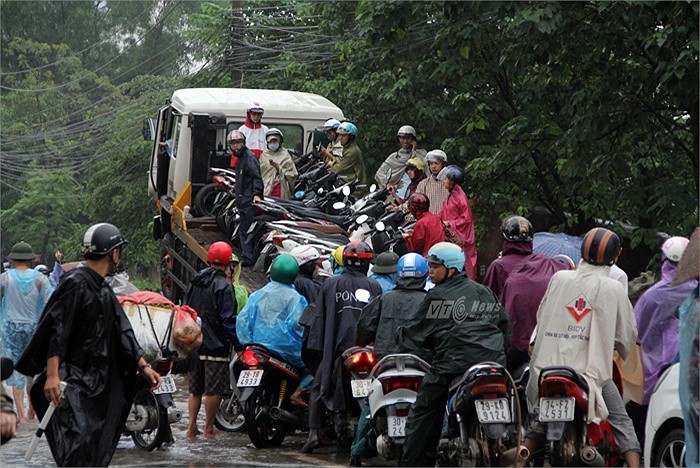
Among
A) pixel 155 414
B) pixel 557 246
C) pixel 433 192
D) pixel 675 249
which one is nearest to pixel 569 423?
pixel 675 249

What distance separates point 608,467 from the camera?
941 centimetres

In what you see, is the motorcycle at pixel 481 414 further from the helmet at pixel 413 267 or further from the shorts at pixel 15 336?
the shorts at pixel 15 336

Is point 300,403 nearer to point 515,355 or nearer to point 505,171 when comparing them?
point 515,355

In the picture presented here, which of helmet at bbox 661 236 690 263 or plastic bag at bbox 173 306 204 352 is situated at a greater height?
helmet at bbox 661 236 690 263

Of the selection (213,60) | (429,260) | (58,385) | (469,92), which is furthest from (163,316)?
(213,60)

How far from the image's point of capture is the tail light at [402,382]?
32.8 feet

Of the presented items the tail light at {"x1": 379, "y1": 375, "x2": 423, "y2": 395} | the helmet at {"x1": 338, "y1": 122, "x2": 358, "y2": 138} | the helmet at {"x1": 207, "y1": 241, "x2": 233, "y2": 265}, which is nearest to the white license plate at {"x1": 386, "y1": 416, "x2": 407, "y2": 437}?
the tail light at {"x1": 379, "y1": 375, "x2": 423, "y2": 395}

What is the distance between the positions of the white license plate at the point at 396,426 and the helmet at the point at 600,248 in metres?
1.71

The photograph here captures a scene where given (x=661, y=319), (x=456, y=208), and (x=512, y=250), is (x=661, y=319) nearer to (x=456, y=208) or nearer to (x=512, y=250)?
(x=512, y=250)

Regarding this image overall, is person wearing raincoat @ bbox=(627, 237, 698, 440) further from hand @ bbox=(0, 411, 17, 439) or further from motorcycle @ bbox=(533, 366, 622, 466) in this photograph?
hand @ bbox=(0, 411, 17, 439)

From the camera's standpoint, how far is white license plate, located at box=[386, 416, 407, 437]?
32.8 ft

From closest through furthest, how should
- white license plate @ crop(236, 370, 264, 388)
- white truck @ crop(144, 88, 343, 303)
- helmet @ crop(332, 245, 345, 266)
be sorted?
white license plate @ crop(236, 370, 264, 388) → helmet @ crop(332, 245, 345, 266) → white truck @ crop(144, 88, 343, 303)

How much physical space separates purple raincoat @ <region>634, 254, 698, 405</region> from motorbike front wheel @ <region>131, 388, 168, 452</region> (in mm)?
4015

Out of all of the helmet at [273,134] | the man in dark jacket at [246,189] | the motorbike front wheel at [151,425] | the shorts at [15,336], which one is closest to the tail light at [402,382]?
the motorbike front wheel at [151,425]
